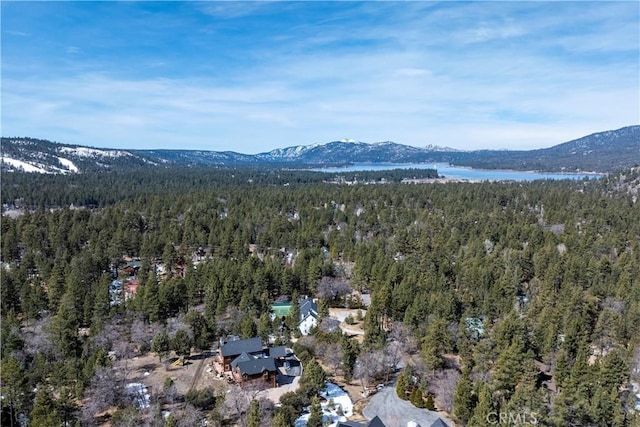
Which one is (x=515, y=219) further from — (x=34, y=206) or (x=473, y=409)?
(x=34, y=206)

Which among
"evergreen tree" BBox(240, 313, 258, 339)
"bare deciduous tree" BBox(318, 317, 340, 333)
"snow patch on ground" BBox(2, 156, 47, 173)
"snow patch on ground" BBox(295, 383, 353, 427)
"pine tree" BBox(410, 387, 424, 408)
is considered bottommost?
"snow patch on ground" BBox(295, 383, 353, 427)

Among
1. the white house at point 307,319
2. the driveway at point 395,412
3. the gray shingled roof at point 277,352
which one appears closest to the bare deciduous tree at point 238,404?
the gray shingled roof at point 277,352

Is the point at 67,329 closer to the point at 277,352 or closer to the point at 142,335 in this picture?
the point at 142,335

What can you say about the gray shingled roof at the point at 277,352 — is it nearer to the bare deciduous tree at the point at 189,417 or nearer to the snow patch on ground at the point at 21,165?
the bare deciduous tree at the point at 189,417

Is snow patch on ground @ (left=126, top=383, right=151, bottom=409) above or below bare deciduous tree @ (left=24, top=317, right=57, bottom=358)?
below

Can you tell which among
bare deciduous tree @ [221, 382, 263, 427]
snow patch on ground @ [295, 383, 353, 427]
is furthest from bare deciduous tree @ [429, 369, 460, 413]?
bare deciduous tree @ [221, 382, 263, 427]

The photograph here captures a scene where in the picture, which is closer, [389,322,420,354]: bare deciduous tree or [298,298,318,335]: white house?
[389,322,420,354]: bare deciduous tree

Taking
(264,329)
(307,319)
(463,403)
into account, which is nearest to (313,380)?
(264,329)

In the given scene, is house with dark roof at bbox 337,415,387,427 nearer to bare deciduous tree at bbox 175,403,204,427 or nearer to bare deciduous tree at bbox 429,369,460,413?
bare deciduous tree at bbox 429,369,460,413
